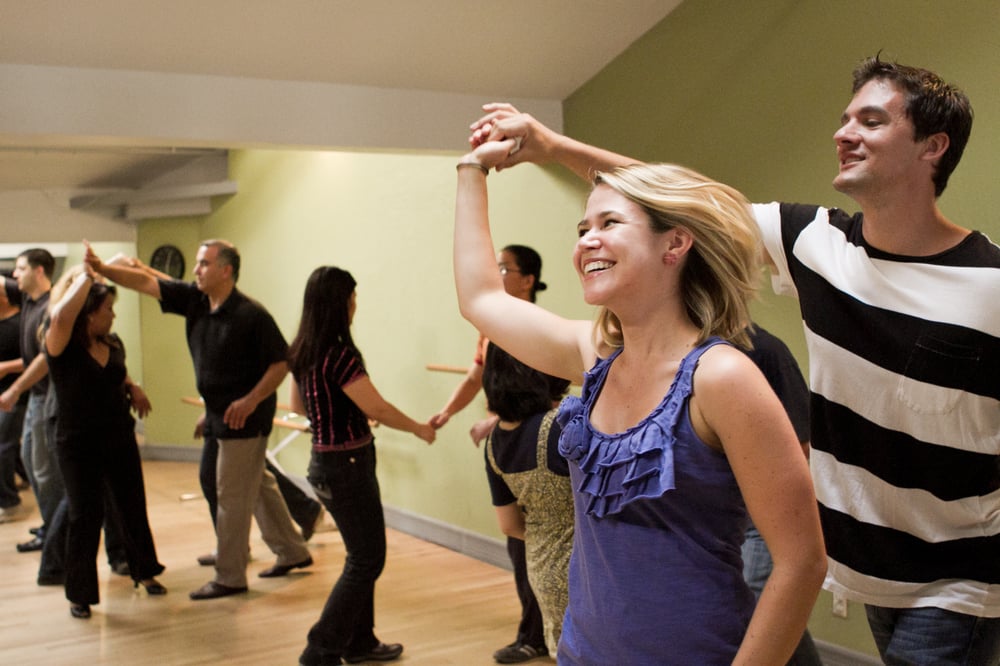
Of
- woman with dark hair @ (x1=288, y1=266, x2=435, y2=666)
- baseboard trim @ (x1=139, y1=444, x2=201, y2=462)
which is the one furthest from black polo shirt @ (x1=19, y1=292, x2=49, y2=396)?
baseboard trim @ (x1=139, y1=444, x2=201, y2=462)

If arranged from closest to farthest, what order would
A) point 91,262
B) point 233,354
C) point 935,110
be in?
1. point 935,110
2. point 91,262
3. point 233,354

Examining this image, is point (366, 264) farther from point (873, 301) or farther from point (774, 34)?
point (873, 301)

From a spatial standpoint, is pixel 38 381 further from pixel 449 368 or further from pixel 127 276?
pixel 449 368

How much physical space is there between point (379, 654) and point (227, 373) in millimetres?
1601

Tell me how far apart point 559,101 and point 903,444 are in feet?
11.6

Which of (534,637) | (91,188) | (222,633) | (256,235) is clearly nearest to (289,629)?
(222,633)

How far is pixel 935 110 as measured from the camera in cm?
201

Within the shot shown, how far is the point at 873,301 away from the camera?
6.48 ft

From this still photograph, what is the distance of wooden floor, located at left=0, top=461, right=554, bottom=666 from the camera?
4441 millimetres

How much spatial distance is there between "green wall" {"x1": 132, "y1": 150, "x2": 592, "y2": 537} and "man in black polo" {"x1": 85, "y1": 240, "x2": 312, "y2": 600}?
1309mm

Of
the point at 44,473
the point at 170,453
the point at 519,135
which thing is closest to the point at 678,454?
the point at 519,135

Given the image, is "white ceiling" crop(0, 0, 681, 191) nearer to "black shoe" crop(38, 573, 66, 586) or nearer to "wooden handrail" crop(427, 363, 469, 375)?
"wooden handrail" crop(427, 363, 469, 375)

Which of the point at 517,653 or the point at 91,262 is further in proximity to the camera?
the point at 91,262

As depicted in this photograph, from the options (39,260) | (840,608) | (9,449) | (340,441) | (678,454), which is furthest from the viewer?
(9,449)
